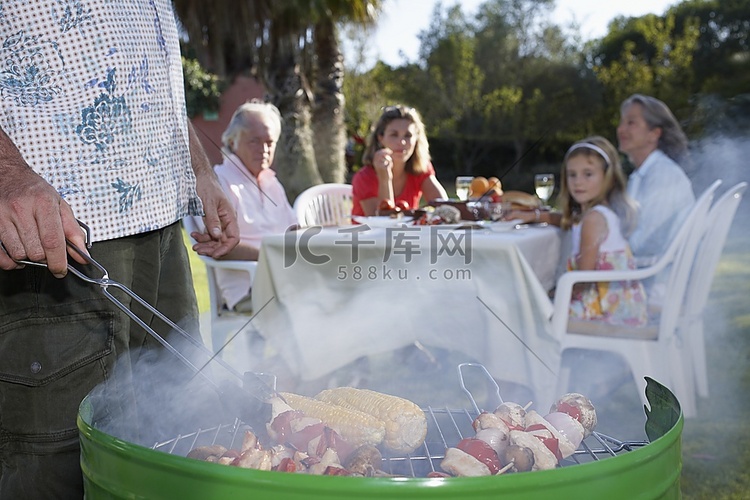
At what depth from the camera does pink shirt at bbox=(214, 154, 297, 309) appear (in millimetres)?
3568

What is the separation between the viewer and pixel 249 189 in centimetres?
376

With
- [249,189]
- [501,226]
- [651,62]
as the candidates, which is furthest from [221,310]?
[651,62]

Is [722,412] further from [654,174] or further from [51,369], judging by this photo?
[51,369]

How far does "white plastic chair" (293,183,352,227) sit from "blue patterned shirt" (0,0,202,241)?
2828 mm

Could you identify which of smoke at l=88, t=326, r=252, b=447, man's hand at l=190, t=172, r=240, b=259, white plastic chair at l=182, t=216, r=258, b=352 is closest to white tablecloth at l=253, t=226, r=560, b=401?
white plastic chair at l=182, t=216, r=258, b=352

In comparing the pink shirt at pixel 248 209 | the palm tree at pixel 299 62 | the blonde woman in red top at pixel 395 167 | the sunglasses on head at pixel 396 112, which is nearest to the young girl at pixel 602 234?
the blonde woman in red top at pixel 395 167

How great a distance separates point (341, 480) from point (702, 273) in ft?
9.83

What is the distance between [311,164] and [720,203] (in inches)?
332

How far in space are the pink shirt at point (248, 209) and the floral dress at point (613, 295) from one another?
160 centimetres

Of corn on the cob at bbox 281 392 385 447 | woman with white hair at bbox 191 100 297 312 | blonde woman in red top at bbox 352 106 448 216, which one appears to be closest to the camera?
corn on the cob at bbox 281 392 385 447

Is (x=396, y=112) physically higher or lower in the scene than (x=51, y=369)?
higher

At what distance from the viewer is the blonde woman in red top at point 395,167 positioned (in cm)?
437

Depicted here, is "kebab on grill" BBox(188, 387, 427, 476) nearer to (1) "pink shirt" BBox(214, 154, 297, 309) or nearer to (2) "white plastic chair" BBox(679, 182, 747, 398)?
(1) "pink shirt" BBox(214, 154, 297, 309)

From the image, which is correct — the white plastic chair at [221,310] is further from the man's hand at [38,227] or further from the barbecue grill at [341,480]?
the barbecue grill at [341,480]
